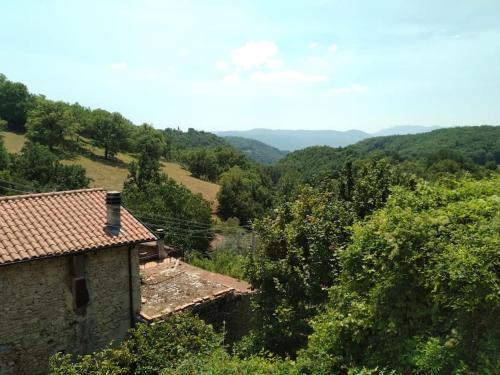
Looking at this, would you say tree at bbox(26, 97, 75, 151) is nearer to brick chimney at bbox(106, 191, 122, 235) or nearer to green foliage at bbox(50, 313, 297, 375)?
brick chimney at bbox(106, 191, 122, 235)

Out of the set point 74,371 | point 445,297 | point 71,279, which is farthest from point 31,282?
point 445,297

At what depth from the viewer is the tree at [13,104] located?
84.5 m

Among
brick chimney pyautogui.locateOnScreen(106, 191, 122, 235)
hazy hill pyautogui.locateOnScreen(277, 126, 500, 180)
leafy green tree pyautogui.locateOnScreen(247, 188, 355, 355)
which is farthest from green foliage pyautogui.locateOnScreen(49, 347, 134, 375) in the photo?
hazy hill pyautogui.locateOnScreen(277, 126, 500, 180)

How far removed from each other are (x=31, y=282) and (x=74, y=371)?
3008mm

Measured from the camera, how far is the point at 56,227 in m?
12.6

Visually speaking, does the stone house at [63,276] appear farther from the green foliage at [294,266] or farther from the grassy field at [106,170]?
the grassy field at [106,170]

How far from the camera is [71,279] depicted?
1226cm

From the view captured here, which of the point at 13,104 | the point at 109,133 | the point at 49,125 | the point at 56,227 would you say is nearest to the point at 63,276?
the point at 56,227

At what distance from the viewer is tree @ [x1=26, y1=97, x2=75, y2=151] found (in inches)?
2832

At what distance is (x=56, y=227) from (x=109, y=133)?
75240 millimetres

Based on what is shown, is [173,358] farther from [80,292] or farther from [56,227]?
[56,227]

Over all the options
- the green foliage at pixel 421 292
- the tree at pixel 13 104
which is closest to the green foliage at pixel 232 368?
the green foliage at pixel 421 292

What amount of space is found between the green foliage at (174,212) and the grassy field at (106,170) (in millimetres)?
11584

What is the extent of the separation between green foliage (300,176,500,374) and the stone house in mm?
6783
